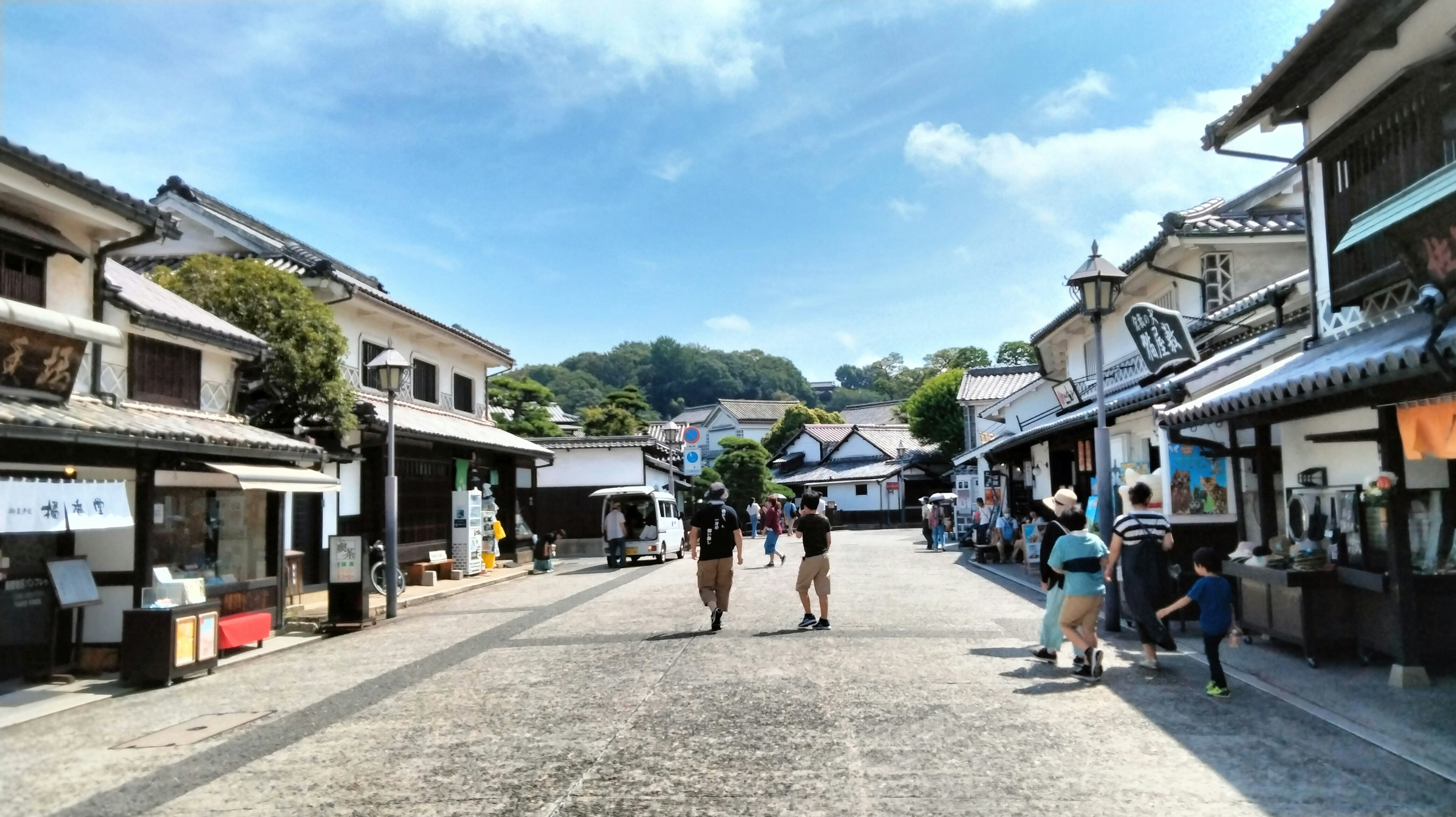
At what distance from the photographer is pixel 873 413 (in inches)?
2987

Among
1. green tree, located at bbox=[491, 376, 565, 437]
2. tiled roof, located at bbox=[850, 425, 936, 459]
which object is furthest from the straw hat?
tiled roof, located at bbox=[850, 425, 936, 459]

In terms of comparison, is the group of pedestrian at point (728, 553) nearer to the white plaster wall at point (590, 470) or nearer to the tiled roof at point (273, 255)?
the tiled roof at point (273, 255)

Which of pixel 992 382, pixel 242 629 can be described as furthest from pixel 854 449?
pixel 242 629

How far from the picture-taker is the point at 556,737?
6.55 meters

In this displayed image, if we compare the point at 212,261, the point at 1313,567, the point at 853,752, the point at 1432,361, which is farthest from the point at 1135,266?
the point at 212,261

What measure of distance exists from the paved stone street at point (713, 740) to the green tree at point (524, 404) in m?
31.3

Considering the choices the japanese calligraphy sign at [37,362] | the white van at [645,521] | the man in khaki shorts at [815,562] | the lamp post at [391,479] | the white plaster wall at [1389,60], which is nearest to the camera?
the white plaster wall at [1389,60]

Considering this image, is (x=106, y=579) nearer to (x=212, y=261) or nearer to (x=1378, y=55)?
(x=212, y=261)

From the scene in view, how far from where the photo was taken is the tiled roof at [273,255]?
1775 cm

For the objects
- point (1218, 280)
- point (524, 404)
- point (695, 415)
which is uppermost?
point (695, 415)

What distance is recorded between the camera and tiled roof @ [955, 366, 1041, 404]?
3975 cm

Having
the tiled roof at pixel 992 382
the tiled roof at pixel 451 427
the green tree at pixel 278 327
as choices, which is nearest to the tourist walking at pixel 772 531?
the tiled roof at pixel 451 427

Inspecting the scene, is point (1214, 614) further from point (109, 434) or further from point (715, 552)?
point (109, 434)

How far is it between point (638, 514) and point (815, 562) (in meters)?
15.3
